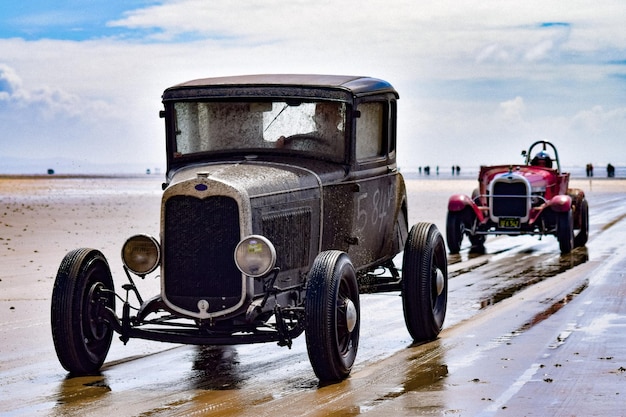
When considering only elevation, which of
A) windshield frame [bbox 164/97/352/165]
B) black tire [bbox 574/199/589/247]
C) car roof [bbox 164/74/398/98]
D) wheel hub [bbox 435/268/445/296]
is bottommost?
black tire [bbox 574/199/589/247]

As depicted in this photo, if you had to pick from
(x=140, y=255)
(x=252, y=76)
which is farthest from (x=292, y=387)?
(x=252, y=76)

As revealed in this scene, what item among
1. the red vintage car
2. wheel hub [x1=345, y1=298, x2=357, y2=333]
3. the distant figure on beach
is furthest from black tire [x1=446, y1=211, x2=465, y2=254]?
the distant figure on beach

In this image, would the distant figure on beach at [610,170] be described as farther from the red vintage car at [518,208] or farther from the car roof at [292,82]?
the car roof at [292,82]

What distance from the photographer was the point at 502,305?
1298 centimetres

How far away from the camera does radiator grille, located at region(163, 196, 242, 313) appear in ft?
28.0

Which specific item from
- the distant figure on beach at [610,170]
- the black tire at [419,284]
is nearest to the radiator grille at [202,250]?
the black tire at [419,284]

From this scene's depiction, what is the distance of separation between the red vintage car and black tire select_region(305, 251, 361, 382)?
1189 cm

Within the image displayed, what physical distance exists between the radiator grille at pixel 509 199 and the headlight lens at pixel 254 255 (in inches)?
528

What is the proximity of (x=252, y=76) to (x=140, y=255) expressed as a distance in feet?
7.19

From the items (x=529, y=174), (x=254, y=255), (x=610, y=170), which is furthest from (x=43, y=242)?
(x=610, y=170)

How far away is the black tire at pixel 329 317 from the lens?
8.27 m

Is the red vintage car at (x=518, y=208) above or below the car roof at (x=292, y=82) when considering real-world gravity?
below

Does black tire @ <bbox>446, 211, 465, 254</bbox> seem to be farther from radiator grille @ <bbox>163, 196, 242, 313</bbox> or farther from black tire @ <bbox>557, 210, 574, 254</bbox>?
radiator grille @ <bbox>163, 196, 242, 313</bbox>

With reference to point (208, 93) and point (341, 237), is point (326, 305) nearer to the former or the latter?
point (341, 237)
